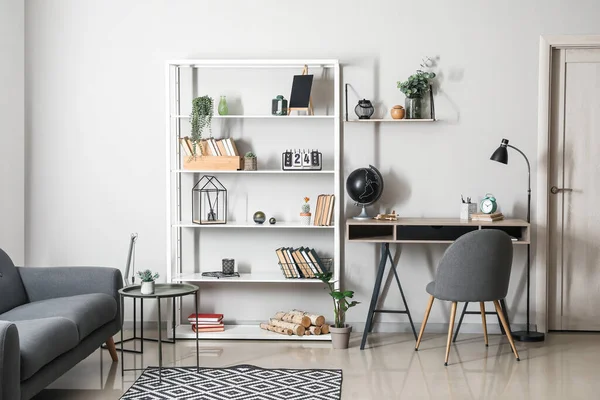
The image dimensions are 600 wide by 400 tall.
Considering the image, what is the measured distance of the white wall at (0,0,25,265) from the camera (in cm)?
519

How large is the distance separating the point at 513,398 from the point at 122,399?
81.5 inches

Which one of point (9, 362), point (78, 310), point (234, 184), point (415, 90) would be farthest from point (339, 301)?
point (9, 362)

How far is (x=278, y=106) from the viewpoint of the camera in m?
5.22

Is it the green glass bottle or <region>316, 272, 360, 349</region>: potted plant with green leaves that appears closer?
<region>316, 272, 360, 349</region>: potted plant with green leaves

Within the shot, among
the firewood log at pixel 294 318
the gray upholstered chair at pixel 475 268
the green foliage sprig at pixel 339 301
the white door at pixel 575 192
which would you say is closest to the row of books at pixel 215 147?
the green foliage sprig at pixel 339 301

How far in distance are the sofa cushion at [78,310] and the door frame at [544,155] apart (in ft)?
10.1

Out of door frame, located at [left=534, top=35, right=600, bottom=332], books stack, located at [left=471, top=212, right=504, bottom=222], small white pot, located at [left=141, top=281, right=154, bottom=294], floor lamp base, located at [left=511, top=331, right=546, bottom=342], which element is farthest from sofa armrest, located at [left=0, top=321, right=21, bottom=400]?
door frame, located at [left=534, top=35, right=600, bottom=332]

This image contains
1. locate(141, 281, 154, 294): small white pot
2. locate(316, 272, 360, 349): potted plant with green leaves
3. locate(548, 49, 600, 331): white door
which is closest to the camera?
locate(141, 281, 154, 294): small white pot

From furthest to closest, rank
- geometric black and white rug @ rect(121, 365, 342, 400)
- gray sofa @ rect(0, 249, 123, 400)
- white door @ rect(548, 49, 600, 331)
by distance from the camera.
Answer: white door @ rect(548, 49, 600, 331)
geometric black and white rug @ rect(121, 365, 342, 400)
gray sofa @ rect(0, 249, 123, 400)

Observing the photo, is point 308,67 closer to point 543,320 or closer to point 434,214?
point 434,214

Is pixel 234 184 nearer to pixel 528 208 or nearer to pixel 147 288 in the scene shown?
pixel 147 288

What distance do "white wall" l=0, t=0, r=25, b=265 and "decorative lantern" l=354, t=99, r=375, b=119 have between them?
2.55m

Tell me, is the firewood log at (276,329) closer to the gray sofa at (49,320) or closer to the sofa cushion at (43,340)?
the gray sofa at (49,320)

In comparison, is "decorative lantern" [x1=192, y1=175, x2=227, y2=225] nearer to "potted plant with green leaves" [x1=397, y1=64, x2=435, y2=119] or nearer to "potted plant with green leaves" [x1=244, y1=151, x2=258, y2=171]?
"potted plant with green leaves" [x1=244, y1=151, x2=258, y2=171]
